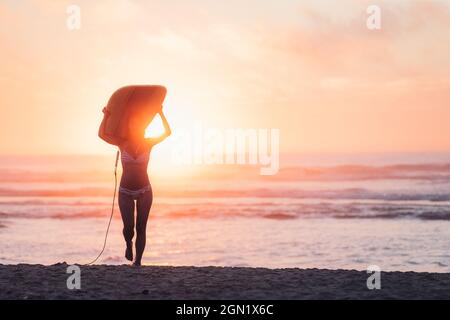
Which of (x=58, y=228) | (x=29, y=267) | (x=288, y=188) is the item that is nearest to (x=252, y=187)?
(x=288, y=188)

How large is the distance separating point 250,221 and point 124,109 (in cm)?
1654

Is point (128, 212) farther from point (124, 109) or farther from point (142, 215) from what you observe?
point (124, 109)

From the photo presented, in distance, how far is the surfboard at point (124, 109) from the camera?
9.33 m

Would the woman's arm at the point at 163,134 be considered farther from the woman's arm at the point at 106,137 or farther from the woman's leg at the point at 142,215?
the woman's leg at the point at 142,215

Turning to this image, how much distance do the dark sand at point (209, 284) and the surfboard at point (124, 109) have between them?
1961 mm

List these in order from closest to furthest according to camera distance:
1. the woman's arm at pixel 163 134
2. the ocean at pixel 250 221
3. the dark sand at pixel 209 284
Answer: the dark sand at pixel 209 284
the woman's arm at pixel 163 134
the ocean at pixel 250 221

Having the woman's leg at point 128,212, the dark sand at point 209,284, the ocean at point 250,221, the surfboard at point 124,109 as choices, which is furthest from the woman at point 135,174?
the ocean at point 250,221

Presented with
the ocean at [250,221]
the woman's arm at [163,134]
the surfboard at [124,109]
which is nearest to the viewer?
the surfboard at [124,109]

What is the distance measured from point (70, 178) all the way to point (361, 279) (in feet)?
156

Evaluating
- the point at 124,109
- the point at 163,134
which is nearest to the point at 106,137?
the point at 124,109

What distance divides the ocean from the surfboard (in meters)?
6.75

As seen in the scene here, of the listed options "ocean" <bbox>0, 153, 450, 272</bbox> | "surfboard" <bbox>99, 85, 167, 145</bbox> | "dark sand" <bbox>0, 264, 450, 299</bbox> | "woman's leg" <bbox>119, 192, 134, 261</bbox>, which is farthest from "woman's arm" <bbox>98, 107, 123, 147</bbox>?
"ocean" <bbox>0, 153, 450, 272</bbox>
